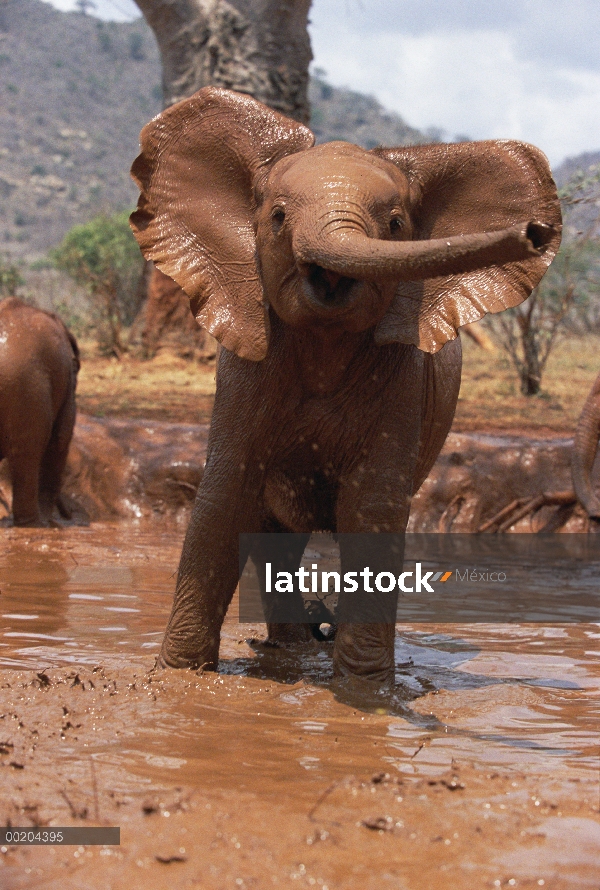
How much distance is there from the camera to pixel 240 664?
477 centimetres

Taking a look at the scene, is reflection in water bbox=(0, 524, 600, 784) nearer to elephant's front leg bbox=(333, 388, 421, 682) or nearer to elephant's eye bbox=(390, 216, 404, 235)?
elephant's front leg bbox=(333, 388, 421, 682)

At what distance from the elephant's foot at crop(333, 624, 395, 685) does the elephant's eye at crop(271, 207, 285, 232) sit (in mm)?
1428

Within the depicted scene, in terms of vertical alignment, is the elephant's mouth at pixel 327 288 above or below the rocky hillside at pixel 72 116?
below

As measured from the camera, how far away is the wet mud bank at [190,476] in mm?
9039

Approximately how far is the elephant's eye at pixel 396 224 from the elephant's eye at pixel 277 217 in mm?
356

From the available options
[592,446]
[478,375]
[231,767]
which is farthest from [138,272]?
[231,767]

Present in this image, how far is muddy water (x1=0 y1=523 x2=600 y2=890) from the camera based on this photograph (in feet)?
8.46

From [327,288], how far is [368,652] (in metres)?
1.35

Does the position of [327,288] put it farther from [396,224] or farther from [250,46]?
[250,46]

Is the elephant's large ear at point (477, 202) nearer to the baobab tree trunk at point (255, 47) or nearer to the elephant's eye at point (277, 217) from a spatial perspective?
the elephant's eye at point (277, 217)

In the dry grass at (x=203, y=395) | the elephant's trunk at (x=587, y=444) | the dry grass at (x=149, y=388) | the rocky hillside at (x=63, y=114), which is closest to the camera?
the elephant's trunk at (x=587, y=444)

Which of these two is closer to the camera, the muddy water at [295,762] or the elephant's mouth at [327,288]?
the muddy water at [295,762]

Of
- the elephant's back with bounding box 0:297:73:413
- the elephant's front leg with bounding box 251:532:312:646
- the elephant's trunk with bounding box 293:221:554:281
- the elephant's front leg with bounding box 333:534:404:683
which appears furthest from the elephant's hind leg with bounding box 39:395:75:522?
the elephant's trunk with bounding box 293:221:554:281

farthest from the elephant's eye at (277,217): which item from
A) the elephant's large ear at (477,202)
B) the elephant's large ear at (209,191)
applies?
the elephant's large ear at (477,202)
